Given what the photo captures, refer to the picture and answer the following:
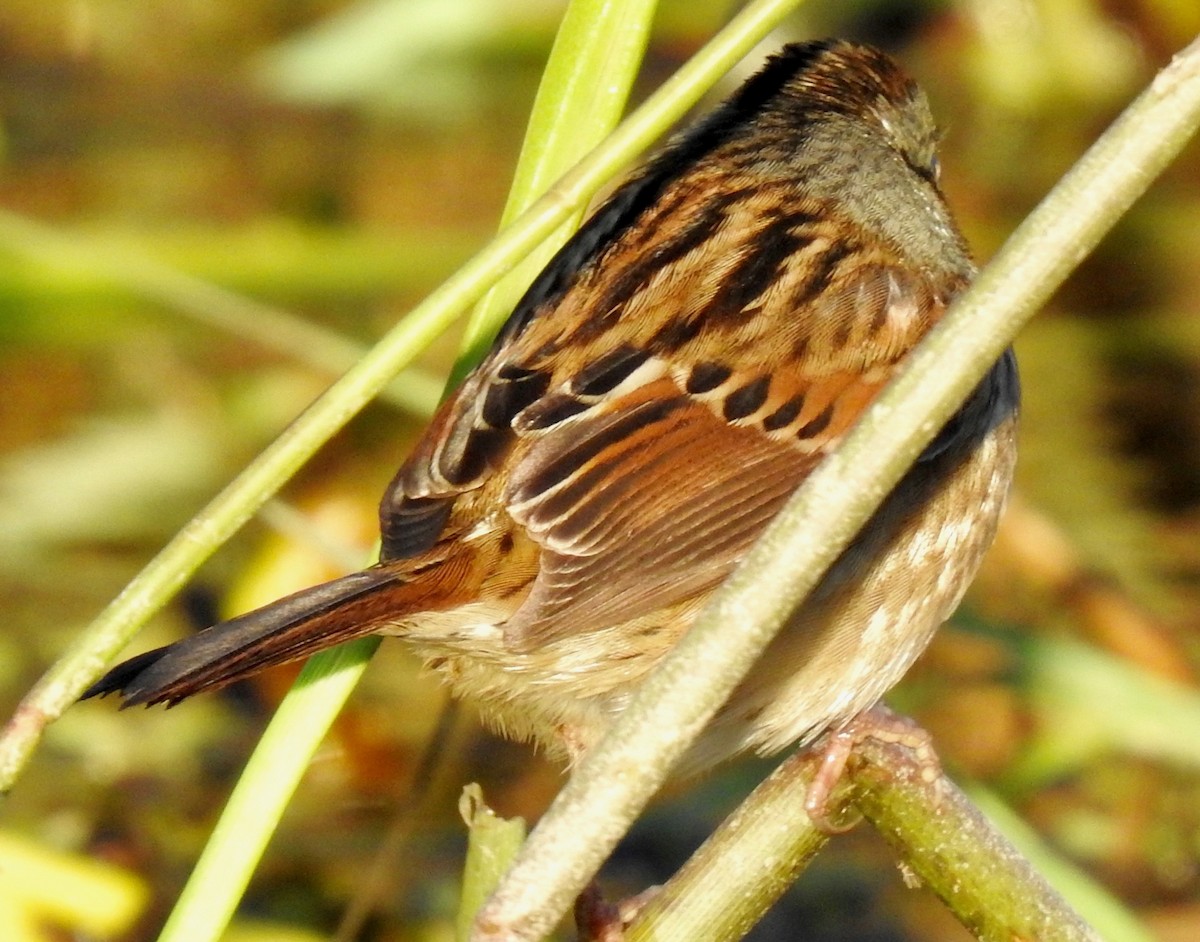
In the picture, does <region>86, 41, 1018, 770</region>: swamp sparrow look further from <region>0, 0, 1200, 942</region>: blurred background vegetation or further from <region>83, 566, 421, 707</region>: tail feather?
<region>0, 0, 1200, 942</region>: blurred background vegetation

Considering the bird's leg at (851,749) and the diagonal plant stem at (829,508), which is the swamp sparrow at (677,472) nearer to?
the bird's leg at (851,749)

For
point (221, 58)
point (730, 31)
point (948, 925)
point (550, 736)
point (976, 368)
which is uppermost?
point (730, 31)

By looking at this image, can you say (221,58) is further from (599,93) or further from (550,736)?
(599,93)

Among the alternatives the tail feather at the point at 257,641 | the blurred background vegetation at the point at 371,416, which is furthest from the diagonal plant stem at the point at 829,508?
the blurred background vegetation at the point at 371,416

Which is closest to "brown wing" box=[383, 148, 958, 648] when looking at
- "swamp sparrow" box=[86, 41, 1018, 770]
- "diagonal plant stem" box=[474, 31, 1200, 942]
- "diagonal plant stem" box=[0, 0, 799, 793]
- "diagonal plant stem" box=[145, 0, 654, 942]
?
"swamp sparrow" box=[86, 41, 1018, 770]

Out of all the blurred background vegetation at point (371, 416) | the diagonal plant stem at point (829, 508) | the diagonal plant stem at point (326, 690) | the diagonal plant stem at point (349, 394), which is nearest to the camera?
the diagonal plant stem at point (829, 508)

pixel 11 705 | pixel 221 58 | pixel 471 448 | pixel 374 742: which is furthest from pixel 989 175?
pixel 471 448
